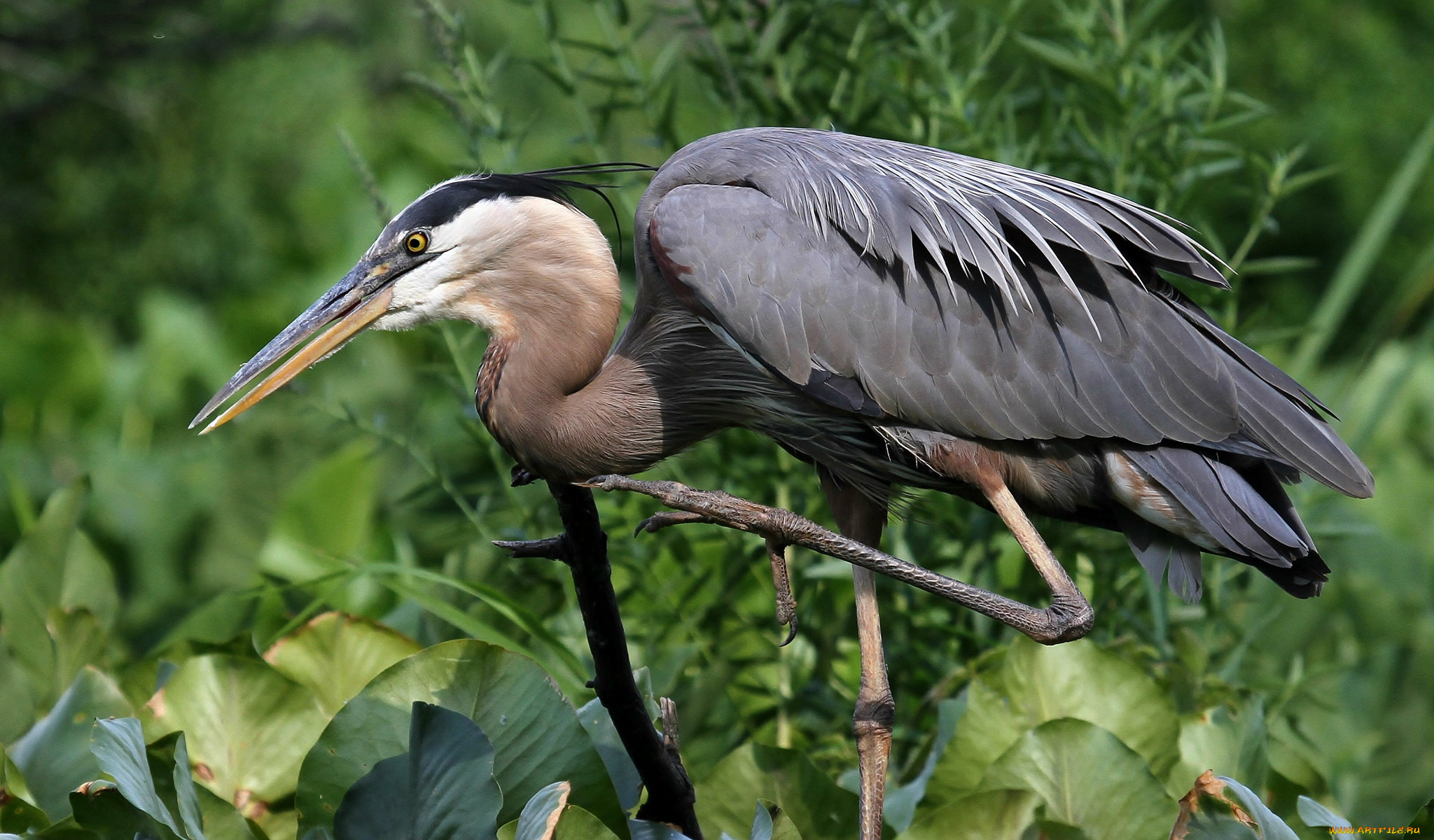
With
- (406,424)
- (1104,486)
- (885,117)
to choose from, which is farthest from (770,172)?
(406,424)

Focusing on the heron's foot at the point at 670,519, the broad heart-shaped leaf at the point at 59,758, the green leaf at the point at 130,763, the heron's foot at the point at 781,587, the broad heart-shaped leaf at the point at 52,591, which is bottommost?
the broad heart-shaped leaf at the point at 52,591

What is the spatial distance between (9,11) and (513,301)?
4879 mm

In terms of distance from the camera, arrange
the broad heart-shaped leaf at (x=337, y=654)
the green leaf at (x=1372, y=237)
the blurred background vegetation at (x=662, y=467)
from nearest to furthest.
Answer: the broad heart-shaped leaf at (x=337, y=654) < the blurred background vegetation at (x=662, y=467) < the green leaf at (x=1372, y=237)

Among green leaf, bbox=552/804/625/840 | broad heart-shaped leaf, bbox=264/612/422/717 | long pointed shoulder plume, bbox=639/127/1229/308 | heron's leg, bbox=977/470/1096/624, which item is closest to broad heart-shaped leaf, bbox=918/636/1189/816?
heron's leg, bbox=977/470/1096/624

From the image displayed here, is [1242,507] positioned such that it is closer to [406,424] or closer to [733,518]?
[733,518]

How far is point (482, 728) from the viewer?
2457 mm

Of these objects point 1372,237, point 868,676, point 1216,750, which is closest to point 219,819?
point 868,676

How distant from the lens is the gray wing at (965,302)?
2498 millimetres

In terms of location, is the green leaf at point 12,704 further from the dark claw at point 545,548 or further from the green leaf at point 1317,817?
the green leaf at point 1317,817

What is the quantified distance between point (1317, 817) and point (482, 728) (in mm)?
1393

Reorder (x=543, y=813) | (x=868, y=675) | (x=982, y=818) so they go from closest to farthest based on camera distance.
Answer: (x=543, y=813) < (x=982, y=818) < (x=868, y=675)

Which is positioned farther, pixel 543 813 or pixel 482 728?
pixel 482 728

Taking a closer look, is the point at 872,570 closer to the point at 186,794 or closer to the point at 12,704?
the point at 186,794

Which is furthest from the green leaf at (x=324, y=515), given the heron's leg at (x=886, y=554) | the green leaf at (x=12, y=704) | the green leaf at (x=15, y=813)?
the heron's leg at (x=886, y=554)
